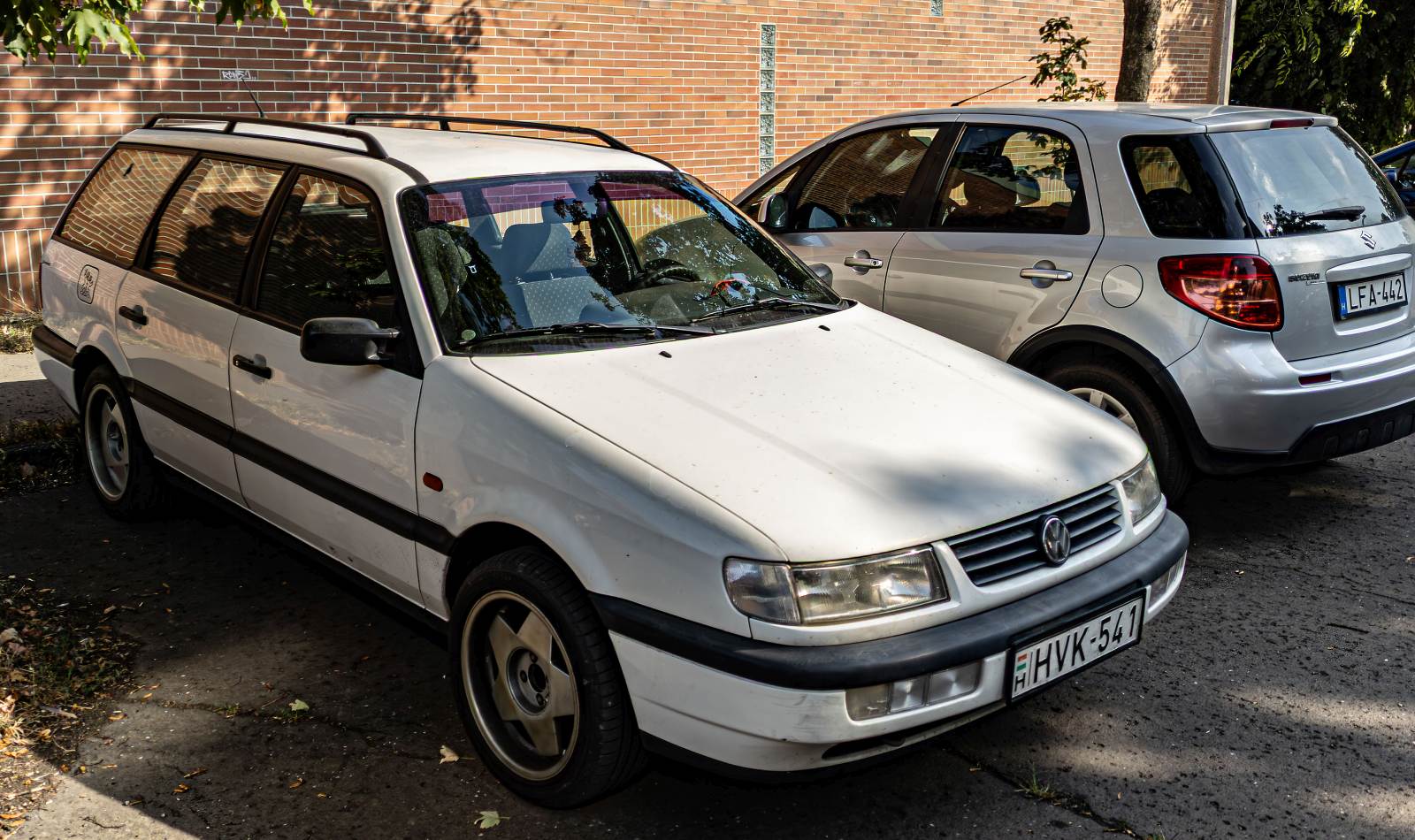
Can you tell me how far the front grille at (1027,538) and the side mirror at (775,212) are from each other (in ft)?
10.4

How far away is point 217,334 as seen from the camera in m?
4.32

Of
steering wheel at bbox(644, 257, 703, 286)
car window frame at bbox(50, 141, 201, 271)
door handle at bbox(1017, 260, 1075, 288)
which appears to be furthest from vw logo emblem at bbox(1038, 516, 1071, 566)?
car window frame at bbox(50, 141, 201, 271)

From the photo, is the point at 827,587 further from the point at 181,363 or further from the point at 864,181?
the point at 864,181

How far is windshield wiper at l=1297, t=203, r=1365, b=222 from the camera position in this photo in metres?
5.08

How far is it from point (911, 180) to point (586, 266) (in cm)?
263

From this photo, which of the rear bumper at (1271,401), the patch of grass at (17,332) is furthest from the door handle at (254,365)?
the patch of grass at (17,332)

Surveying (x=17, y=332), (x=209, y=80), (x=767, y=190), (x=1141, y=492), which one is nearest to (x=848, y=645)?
(x=1141, y=492)

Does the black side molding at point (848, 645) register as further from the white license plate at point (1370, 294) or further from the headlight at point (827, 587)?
the white license plate at point (1370, 294)

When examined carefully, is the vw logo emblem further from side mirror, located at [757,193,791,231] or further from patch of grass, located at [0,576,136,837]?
side mirror, located at [757,193,791,231]

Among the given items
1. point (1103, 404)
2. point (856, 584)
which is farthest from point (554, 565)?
point (1103, 404)

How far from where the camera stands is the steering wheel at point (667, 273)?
407 centimetres

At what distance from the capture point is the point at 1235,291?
4879 millimetres

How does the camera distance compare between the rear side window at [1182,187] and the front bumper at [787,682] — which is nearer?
the front bumper at [787,682]

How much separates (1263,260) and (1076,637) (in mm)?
2418
